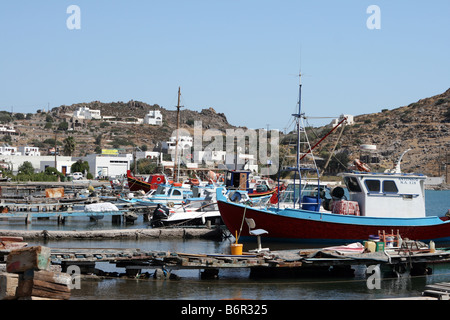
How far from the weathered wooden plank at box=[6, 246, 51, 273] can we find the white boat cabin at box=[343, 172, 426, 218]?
61.1 feet

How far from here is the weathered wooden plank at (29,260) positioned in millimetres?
13914

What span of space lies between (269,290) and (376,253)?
13.9ft

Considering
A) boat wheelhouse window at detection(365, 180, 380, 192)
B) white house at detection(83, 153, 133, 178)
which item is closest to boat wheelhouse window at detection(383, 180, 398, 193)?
boat wheelhouse window at detection(365, 180, 380, 192)

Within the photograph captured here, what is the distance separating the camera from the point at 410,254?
2173 centimetres

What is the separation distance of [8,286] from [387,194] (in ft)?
66.6

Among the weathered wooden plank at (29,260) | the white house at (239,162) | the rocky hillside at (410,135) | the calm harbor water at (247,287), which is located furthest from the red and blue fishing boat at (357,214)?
the rocky hillside at (410,135)

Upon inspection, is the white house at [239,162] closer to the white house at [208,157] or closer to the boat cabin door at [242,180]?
the white house at [208,157]

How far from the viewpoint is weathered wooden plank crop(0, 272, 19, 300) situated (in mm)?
13739

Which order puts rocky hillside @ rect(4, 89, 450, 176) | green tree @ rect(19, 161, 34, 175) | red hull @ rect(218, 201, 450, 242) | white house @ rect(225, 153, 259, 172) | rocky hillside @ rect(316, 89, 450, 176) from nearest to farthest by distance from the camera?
red hull @ rect(218, 201, 450, 242) → white house @ rect(225, 153, 259, 172) → green tree @ rect(19, 161, 34, 175) → rocky hillside @ rect(316, 89, 450, 176) → rocky hillside @ rect(4, 89, 450, 176)

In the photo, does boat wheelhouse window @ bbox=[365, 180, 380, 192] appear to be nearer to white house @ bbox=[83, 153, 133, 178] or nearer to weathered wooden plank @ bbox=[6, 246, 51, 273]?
weathered wooden plank @ bbox=[6, 246, 51, 273]

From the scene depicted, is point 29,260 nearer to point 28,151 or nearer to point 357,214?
point 357,214
